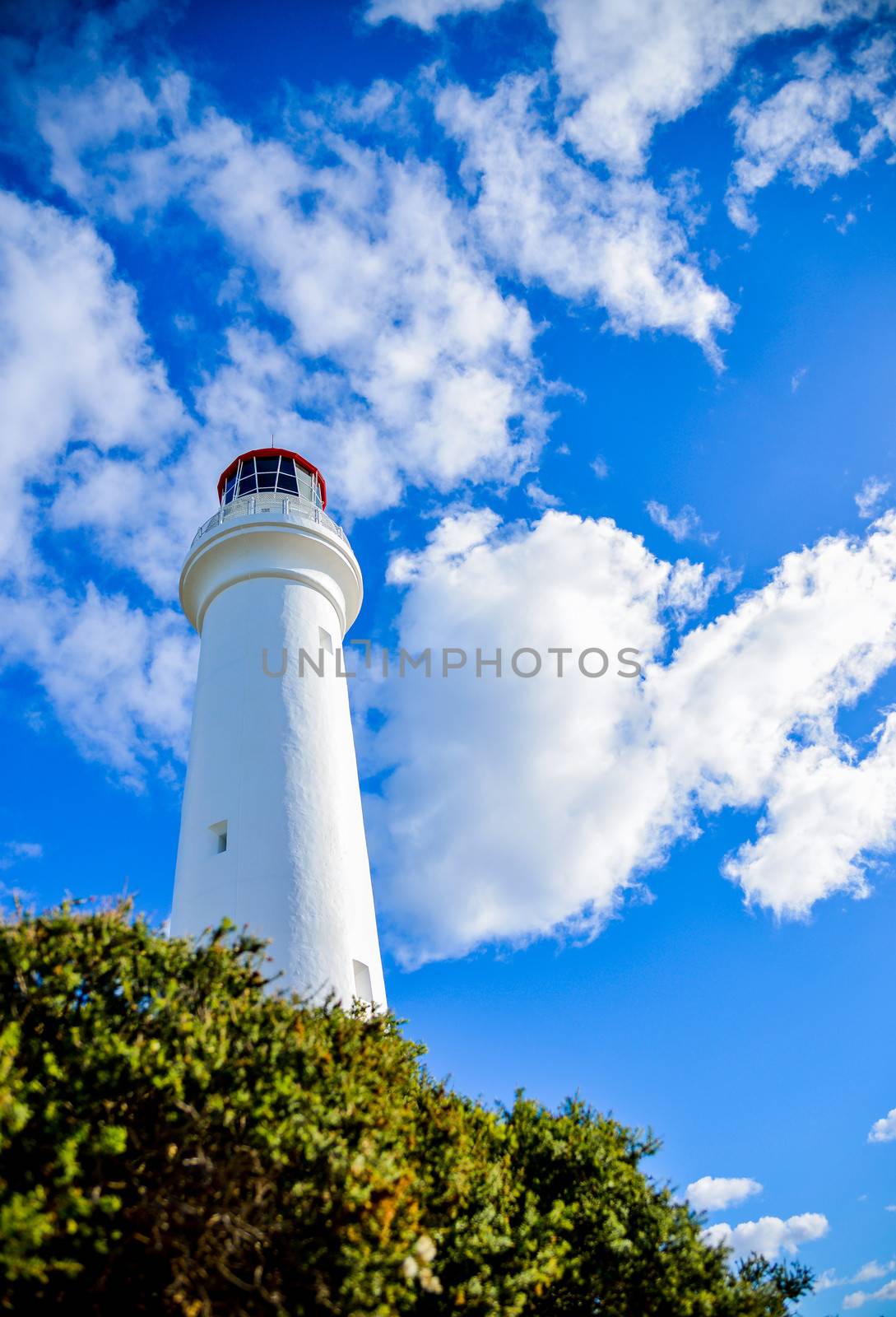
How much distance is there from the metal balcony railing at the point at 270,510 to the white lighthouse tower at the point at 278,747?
2.1 inches

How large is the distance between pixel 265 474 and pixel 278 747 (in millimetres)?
9625

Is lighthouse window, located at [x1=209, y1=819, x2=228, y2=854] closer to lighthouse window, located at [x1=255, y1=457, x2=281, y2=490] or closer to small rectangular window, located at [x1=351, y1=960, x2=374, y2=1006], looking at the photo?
small rectangular window, located at [x1=351, y1=960, x2=374, y2=1006]

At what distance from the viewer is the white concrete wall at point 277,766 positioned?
17375mm

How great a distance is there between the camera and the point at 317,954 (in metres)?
16.9

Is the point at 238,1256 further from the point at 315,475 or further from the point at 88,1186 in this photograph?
the point at 315,475

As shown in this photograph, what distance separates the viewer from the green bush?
8648mm

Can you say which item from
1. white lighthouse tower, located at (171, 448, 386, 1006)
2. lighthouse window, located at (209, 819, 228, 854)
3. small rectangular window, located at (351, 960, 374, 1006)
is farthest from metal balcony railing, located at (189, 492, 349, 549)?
small rectangular window, located at (351, 960, 374, 1006)

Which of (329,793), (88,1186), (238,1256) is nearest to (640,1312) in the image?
(238,1256)

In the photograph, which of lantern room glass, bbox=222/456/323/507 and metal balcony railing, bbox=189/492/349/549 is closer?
metal balcony railing, bbox=189/492/349/549

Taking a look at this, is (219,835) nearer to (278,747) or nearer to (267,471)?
(278,747)

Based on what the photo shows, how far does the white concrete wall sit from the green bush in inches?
164

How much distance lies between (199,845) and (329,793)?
289 centimetres

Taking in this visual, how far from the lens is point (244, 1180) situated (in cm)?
956

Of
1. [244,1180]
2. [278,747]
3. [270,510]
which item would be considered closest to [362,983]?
[278,747]
